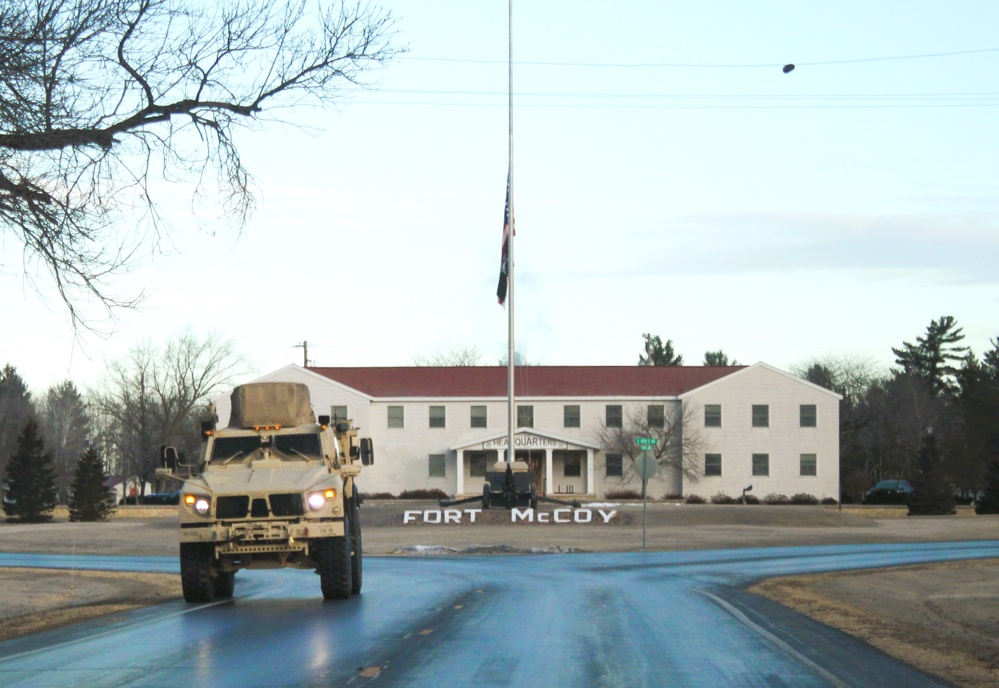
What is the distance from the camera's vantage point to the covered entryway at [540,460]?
Result: 64.1 m

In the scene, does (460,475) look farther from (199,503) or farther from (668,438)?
(199,503)

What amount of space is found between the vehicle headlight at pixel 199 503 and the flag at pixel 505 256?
23573mm

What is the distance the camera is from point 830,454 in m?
65.4

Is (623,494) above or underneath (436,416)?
underneath

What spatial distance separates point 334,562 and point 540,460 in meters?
51.1

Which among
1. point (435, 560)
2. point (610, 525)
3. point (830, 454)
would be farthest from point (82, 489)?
point (830, 454)

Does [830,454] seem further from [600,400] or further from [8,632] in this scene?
[8,632]

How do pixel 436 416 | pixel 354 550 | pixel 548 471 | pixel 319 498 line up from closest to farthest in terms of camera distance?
pixel 319 498
pixel 354 550
pixel 548 471
pixel 436 416

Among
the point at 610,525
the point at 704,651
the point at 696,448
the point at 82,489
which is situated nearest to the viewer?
the point at 704,651

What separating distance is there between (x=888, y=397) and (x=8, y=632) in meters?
94.6

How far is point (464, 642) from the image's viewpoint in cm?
1190

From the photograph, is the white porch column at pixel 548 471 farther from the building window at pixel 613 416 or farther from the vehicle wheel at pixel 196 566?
the vehicle wheel at pixel 196 566

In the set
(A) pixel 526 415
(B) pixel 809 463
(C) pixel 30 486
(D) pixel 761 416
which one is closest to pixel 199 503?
(C) pixel 30 486

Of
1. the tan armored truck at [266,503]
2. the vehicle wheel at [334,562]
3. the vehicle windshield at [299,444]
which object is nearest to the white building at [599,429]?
the tan armored truck at [266,503]
